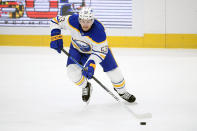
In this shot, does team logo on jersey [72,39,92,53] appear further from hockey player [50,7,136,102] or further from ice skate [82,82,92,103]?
ice skate [82,82,92,103]

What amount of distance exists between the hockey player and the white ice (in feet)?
0.82

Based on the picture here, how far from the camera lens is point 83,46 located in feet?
11.1

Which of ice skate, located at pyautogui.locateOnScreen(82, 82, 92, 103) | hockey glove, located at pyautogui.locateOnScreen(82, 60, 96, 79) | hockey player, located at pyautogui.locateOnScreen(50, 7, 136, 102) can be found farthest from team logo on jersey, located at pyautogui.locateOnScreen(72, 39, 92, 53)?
ice skate, located at pyautogui.locateOnScreen(82, 82, 92, 103)

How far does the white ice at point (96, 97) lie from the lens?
2.86 m

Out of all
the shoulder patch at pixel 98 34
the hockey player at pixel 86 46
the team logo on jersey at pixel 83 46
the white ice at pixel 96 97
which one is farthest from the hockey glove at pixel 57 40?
the white ice at pixel 96 97

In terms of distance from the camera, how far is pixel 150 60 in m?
6.32

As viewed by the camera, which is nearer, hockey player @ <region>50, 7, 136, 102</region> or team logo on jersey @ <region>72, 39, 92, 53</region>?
hockey player @ <region>50, 7, 136, 102</region>

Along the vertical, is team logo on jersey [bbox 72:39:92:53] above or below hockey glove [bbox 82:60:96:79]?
above

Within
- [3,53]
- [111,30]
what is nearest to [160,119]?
[3,53]

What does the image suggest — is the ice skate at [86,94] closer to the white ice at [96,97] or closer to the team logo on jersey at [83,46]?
the white ice at [96,97]

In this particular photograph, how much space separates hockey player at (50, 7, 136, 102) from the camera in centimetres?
312

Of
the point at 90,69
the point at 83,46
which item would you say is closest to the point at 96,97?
the point at 83,46

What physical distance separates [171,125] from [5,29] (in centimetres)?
638

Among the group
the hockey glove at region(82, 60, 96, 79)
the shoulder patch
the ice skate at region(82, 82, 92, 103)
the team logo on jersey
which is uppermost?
the shoulder patch
